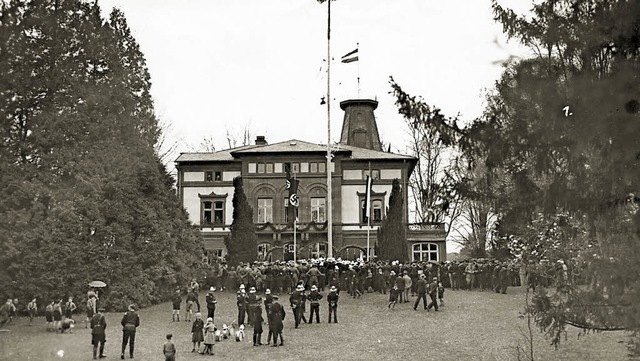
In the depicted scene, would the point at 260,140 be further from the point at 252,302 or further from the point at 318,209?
the point at 252,302

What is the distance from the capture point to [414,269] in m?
26.5

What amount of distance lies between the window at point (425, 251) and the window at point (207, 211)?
562 inches

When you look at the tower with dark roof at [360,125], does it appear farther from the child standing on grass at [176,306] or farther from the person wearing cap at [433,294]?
the child standing on grass at [176,306]

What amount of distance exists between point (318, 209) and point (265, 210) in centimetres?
364

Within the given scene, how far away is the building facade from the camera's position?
44.6 m

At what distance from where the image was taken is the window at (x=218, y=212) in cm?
4608

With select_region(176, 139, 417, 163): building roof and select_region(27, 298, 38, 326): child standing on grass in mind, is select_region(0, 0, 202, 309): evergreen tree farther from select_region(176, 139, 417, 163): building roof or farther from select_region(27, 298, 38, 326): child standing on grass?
select_region(176, 139, 417, 163): building roof

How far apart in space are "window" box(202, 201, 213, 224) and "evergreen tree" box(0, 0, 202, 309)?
18986mm

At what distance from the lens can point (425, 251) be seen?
45.0m

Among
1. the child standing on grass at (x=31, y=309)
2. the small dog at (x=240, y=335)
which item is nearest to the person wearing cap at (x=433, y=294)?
the small dog at (x=240, y=335)

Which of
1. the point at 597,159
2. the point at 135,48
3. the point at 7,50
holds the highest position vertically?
the point at 135,48

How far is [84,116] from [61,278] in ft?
18.4

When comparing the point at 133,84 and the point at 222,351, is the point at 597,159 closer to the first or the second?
the point at 222,351

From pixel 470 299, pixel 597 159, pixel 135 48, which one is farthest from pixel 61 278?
pixel 597 159
